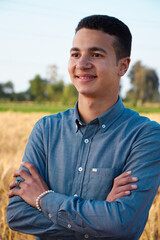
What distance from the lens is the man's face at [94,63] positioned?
163 cm

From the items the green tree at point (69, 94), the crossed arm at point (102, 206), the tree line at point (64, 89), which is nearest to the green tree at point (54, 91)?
the tree line at point (64, 89)

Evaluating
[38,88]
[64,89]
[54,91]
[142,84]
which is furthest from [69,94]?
[38,88]

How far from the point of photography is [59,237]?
5.19 ft

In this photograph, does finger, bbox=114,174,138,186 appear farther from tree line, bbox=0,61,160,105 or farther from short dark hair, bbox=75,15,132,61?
tree line, bbox=0,61,160,105

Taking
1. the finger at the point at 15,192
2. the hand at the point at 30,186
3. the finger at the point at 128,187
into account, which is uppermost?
the finger at the point at 128,187

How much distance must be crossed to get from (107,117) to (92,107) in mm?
102

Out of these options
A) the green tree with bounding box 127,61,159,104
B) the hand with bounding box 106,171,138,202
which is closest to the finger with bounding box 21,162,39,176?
the hand with bounding box 106,171,138,202

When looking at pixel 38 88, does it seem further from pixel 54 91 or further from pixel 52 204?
pixel 52 204

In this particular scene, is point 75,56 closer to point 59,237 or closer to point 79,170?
point 79,170

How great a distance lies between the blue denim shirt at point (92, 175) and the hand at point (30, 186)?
1.5 inches

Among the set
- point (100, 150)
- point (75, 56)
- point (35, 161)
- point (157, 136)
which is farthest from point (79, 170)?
point (75, 56)

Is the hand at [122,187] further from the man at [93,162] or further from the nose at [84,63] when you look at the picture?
the nose at [84,63]

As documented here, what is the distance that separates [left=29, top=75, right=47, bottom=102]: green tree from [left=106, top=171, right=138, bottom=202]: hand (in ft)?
243

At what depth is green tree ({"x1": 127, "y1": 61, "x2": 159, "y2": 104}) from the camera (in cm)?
6300
